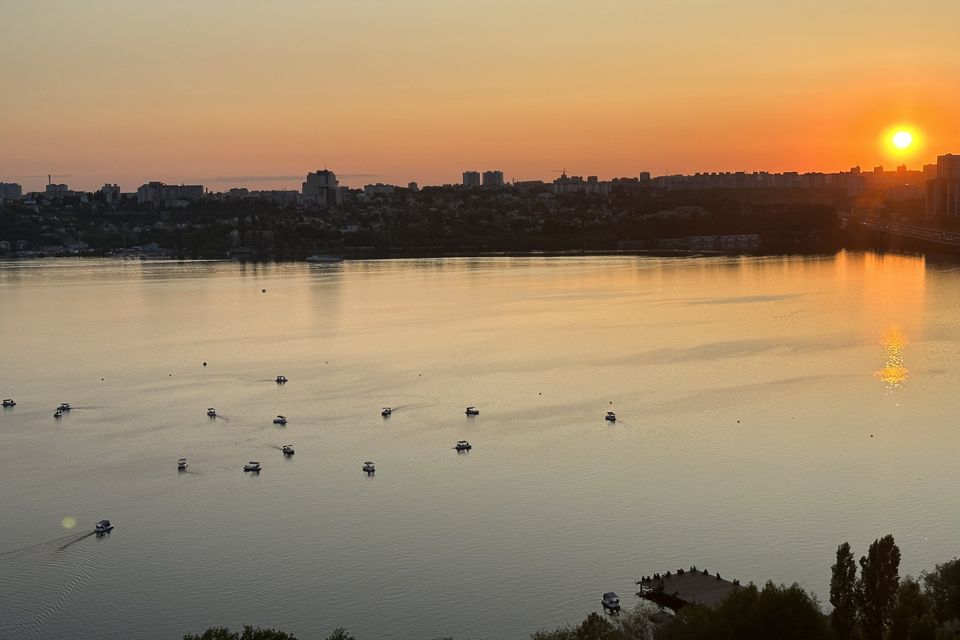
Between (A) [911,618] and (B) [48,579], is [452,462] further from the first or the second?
(A) [911,618]

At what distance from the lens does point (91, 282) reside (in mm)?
32375

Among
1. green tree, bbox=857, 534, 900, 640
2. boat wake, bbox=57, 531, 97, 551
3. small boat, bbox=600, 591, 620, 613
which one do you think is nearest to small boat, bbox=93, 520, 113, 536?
boat wake, bbox=57, 531, 97, 551

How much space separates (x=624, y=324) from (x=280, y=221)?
3347 cm

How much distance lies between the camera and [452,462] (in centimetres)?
1048

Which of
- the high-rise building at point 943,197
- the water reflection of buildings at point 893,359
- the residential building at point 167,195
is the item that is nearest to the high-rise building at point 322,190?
the residential building at point 167,195

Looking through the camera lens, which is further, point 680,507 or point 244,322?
point 244,322

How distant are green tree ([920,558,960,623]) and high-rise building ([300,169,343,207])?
186 feet

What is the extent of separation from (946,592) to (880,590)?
961 mm

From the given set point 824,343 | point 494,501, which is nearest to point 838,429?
point 494,501

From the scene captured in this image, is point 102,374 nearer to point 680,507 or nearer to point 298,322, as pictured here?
point 298,322

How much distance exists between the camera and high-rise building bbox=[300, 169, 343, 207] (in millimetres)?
63594

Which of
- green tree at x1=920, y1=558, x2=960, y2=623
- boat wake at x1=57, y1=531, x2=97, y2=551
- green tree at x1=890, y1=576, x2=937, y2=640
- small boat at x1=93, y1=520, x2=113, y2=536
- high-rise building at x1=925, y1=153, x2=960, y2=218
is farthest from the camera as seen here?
high-rise building at x1=925, y1=153, x2=960, y2=218

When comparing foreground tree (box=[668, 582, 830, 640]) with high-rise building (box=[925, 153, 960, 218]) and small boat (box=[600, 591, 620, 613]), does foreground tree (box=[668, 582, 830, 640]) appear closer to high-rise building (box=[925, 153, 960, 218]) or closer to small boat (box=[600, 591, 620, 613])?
small boat (box=[600, 591, 620, 613])

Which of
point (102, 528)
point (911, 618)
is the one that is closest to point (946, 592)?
point (911, 618)
